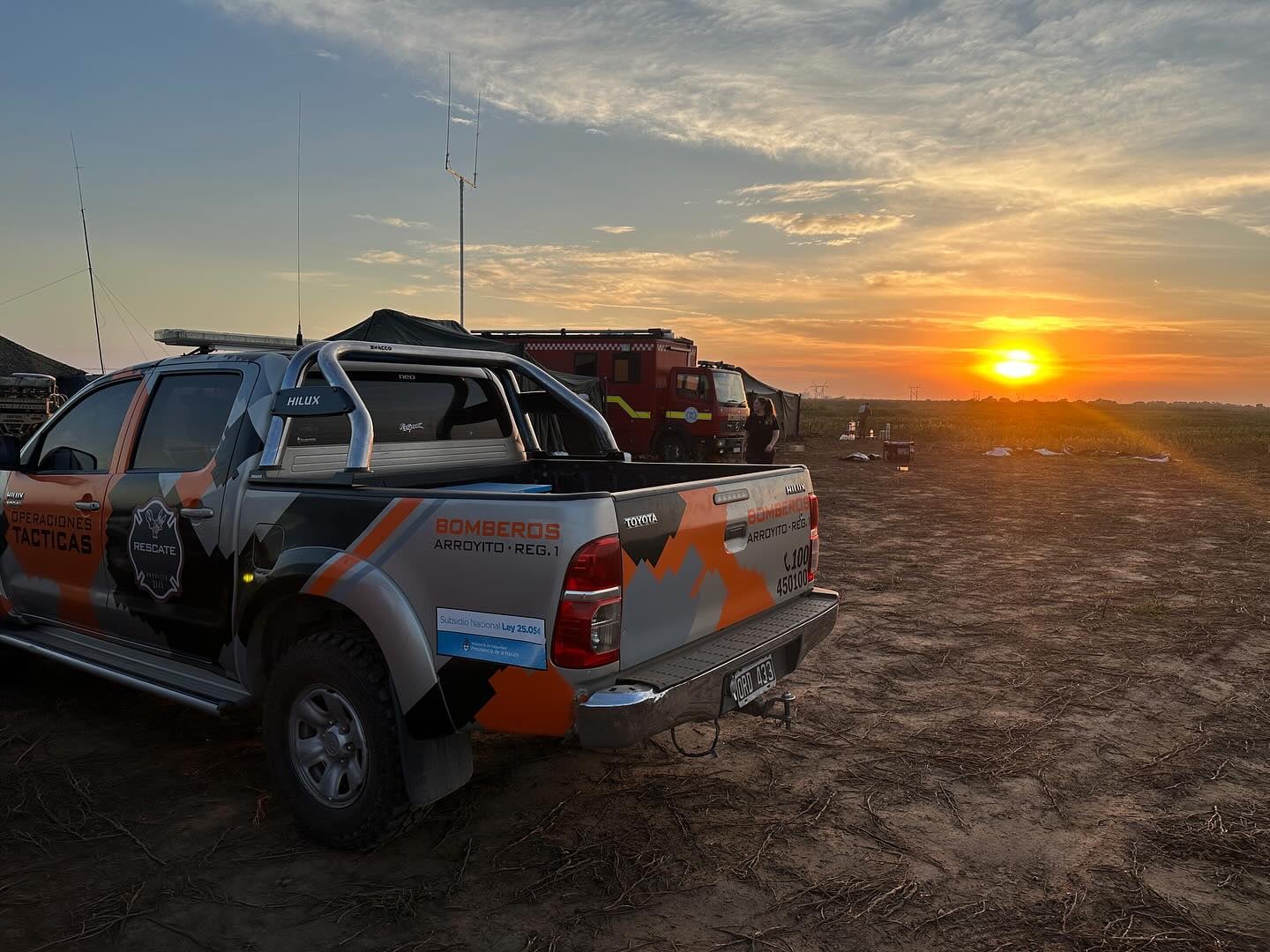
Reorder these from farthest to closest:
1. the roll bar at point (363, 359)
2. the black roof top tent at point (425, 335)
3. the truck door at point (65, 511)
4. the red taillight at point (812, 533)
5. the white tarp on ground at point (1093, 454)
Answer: the white tarp on ground at point (1093, 454) < the black roof top tent at point (425, 335) < the truck door at point (65, 511) < the red taillight at point (812, 533) < the roll bar at point (363, 359)

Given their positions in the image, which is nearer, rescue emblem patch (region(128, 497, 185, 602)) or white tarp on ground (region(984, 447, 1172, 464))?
rescue emblem patch (region(128, 497, 185, 602))

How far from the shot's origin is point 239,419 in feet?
13.0

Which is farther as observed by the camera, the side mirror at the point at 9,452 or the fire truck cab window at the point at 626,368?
the fire truck cab window at the point at 626,368

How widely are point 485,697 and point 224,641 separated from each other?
1.50m

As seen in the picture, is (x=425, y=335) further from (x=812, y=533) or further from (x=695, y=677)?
(x=695, y=677)

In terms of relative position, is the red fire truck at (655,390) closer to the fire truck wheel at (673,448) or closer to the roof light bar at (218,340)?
the fire truck wheel at (673,448)

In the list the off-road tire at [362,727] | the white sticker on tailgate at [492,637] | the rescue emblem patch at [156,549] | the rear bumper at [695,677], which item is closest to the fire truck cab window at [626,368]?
the rear bumper at [695,677]

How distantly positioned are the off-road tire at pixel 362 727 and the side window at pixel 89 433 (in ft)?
6.05

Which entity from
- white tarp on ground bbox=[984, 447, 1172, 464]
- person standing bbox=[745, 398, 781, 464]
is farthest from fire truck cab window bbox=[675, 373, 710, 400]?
white tarp on ground bbox=[984, 447, 1172, 464]

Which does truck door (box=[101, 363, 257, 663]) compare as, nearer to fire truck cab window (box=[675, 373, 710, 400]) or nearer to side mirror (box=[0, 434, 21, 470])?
side mirror (box=[0, 434, 21, 470])

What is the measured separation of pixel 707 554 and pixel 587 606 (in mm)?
769

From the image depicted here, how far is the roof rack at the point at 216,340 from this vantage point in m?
4.48

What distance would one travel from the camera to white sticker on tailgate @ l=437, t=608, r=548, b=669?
2959 millimetres

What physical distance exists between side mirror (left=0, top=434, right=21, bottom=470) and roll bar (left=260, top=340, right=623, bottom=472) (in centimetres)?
189
